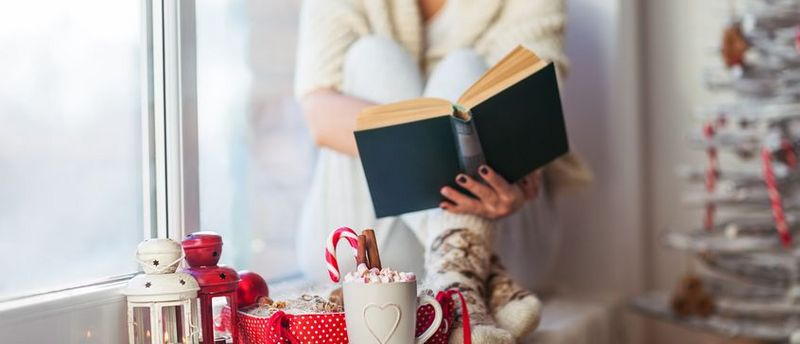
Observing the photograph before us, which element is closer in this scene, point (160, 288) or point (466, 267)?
point (160, 288)

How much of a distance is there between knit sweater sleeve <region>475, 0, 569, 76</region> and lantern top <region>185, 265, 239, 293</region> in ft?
2.38

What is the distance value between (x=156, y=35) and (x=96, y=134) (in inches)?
5.5

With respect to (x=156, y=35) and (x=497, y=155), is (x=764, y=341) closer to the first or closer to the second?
(x=497, y=155)

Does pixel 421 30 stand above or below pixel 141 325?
above

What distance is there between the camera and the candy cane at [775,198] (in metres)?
1.72

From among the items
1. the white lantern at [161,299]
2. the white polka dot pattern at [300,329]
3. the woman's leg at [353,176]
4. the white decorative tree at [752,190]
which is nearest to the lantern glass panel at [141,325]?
the white lantern at [161,299]

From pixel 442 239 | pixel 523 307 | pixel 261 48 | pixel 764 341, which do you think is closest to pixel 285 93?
pixel 261 48

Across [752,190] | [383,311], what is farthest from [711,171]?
[383,311]

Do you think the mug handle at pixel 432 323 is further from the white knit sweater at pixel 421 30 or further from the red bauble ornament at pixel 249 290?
the white knit sweater at pixel 421 30

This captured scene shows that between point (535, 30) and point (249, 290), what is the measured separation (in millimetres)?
730

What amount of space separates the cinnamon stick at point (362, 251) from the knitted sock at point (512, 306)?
0.27 m

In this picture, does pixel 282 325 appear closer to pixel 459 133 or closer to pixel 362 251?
pixel 362 251

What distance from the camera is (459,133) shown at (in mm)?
1117

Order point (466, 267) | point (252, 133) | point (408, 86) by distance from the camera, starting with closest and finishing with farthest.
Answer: point (466, 267) < point (408, 86) < point (252, 133)
